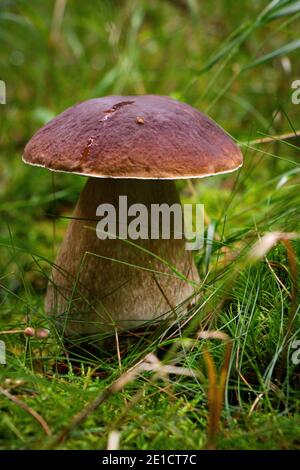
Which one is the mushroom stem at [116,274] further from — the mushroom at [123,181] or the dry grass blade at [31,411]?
the dry grass blade at [31,411]

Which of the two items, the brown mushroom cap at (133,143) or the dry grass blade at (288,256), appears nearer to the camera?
the dry grass blade at (288,256)

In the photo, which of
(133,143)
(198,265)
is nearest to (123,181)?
(133,143)

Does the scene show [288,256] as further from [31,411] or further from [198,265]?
[198,265]

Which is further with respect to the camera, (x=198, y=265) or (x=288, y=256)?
(x=198, y=265)

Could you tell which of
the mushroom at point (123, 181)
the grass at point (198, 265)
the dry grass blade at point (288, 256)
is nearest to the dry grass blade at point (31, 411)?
the grass at point (198, 265)

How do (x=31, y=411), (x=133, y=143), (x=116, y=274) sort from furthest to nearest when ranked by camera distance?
(x=116, y=274) < (x=133, y=143) < (x=31, y=411)
